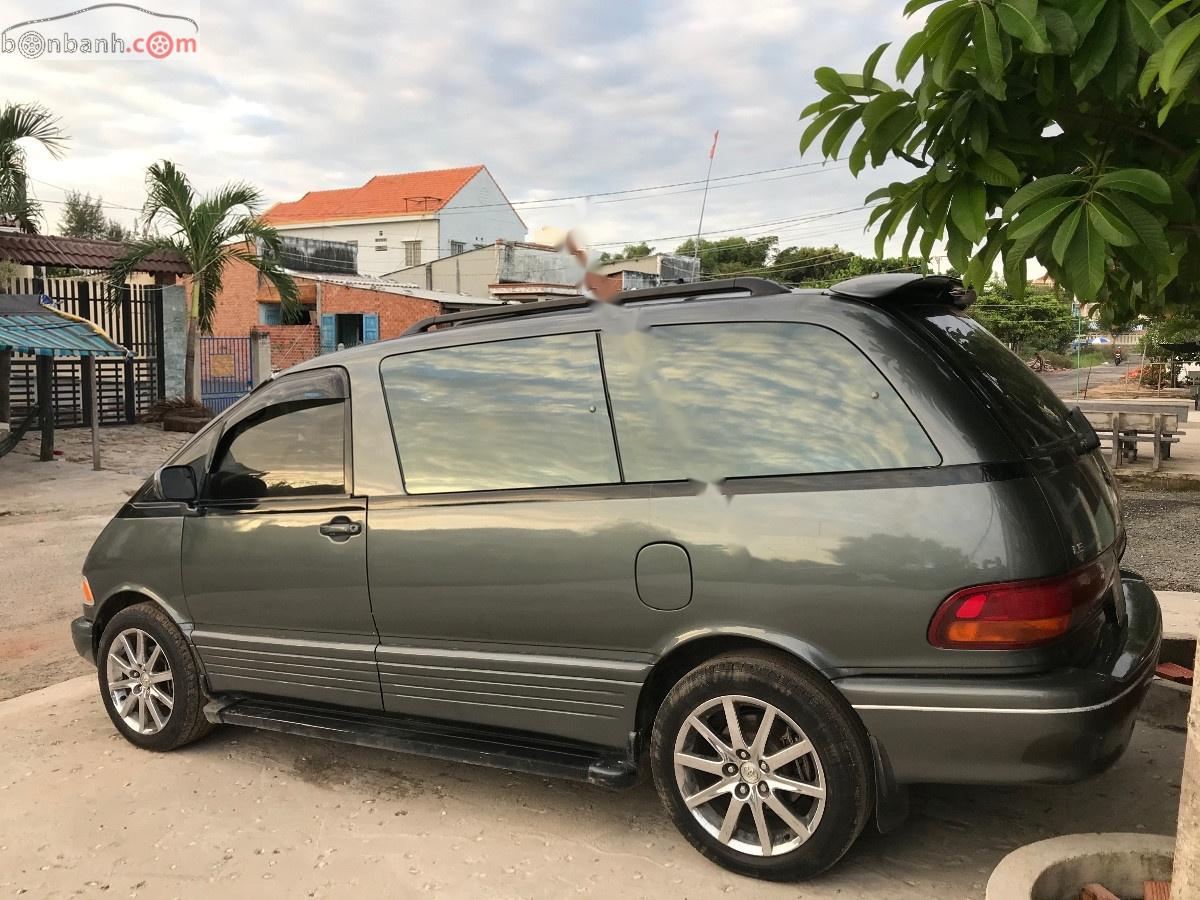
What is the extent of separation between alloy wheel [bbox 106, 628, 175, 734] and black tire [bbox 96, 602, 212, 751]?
0.06 ft

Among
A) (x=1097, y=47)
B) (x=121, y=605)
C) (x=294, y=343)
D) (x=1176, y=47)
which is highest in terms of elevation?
(x=294, y=343)

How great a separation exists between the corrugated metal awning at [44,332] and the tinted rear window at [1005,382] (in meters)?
11.3

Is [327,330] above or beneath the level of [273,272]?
beneath

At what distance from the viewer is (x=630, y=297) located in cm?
343

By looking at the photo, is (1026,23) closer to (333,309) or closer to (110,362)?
(110,362)

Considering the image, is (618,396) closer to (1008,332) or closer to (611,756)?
(611,756)

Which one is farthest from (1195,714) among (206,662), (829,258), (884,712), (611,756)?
(829,258)

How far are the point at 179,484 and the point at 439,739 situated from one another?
5.23 ft

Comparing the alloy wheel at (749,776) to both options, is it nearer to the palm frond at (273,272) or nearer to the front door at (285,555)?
the front door at (285,555)

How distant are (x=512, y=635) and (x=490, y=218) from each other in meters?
50.8

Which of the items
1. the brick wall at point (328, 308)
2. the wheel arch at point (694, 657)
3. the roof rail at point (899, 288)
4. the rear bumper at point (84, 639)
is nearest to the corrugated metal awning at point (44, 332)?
the rear bumper at point (84, 639)

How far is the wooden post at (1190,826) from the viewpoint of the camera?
2.16 meters

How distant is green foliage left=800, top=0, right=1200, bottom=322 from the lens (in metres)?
2.23

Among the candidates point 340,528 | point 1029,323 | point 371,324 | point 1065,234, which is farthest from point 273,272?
point 1029,323
